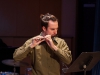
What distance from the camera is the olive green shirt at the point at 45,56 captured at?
2637 mm

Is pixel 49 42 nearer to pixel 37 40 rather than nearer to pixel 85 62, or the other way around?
pixel 37 40

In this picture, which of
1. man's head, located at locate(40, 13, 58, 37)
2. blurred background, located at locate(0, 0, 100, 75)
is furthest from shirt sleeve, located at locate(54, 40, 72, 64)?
blurred background, located at locate(0, 0, 100, 75)

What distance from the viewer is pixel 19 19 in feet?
22.9

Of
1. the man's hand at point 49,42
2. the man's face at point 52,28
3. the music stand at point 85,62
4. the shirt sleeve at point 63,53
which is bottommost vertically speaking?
the music stand at point 85,62

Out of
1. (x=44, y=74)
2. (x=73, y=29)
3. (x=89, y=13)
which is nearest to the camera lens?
(x=44, y=74)

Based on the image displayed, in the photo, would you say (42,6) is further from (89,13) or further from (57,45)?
(57,45)

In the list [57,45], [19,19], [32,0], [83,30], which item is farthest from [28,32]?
[57,45]

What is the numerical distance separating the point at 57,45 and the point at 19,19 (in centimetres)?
437

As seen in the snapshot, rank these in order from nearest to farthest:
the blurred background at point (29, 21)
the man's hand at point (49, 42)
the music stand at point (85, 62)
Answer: the man's hand at point (49, 42) → the music stand at point (85, 62) → the blurred background at point (29, 21)

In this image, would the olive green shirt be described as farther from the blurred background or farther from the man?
the blurred background

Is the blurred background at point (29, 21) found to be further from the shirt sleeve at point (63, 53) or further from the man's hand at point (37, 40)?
the man's hand at point (37, 40)

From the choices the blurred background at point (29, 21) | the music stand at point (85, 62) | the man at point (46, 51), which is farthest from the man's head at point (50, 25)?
the blurred background at point (29, 21)

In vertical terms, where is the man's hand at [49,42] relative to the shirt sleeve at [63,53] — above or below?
above

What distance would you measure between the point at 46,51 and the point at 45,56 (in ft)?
0.18
